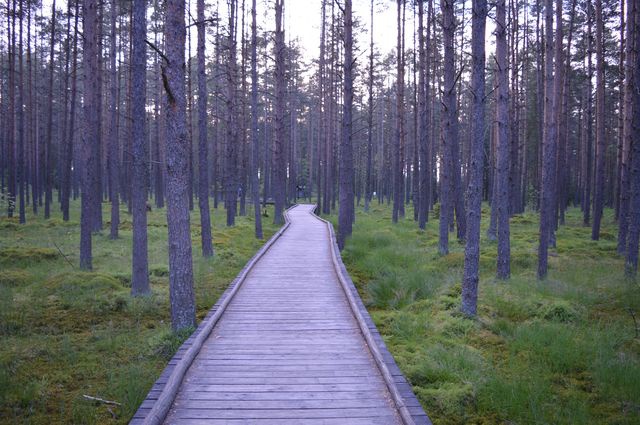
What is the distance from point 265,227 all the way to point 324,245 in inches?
337

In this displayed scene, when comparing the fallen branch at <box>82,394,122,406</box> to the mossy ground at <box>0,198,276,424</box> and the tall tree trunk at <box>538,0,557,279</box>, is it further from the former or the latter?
the tall tree trunk at <box>538,0,557,279</box>

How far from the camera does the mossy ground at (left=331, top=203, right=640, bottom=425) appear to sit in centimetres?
526

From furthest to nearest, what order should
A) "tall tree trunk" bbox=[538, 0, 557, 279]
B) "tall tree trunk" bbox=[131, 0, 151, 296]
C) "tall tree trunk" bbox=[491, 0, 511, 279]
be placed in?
"tall tree trunk" bbox=[538, 0, 557, 279]
"tall tree trunk" bbox=[491, 0, 511, 279]
"tall tree trunk" bbox=[131, 0, 151, 296]

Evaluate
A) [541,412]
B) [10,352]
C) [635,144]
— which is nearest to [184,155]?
[10,352]

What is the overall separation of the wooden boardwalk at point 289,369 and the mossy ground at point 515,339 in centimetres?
76

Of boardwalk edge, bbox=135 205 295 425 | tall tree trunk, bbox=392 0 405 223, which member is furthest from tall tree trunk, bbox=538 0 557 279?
tall tree trunk, bbox=392 0 405 223

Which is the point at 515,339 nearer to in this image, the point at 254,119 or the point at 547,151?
the point at 547,151

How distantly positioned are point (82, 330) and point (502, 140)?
9272mm

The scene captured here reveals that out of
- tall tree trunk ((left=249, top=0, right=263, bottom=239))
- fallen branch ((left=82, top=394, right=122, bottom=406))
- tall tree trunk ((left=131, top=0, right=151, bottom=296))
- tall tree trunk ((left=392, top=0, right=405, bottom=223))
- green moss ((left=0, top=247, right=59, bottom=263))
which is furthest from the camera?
tall tree trunk ((left=392, top=0, right=405, bottom=223))

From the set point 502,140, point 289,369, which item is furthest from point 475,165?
point 289,369

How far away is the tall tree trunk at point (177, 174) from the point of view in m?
6.77

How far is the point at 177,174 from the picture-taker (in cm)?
684

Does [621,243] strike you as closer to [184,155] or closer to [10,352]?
[184,155]

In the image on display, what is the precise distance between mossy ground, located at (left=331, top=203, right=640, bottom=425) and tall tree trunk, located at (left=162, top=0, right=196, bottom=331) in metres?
3.28
